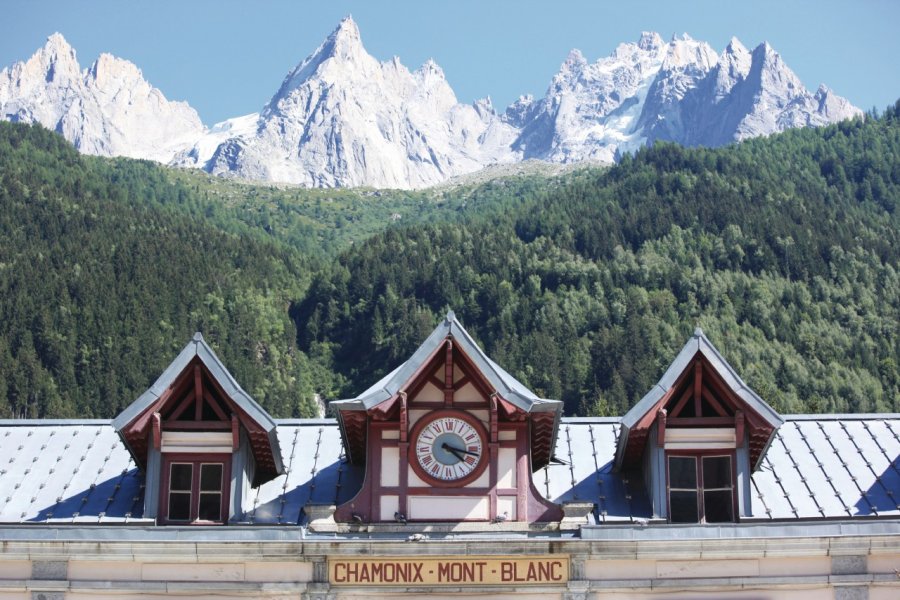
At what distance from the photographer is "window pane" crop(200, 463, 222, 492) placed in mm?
30828

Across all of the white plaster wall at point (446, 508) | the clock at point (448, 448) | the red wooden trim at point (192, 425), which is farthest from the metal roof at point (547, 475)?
the clock at point (448, 448)

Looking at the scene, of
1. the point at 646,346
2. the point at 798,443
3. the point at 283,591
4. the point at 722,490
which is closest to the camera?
the point at 283,591

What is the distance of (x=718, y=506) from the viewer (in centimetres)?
3050

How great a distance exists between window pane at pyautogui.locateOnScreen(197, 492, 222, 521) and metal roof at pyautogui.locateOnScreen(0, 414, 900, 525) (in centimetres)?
48

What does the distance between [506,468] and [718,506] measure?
15.3 feet

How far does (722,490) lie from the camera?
30.6 metres

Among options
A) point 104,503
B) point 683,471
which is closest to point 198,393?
point 104,503

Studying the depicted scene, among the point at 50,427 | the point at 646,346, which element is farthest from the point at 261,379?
the point at 50,427

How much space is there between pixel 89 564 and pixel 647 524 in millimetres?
11254

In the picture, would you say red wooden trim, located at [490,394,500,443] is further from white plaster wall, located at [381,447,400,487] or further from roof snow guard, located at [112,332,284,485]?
roof snow guard, located at [112,332,284,485]

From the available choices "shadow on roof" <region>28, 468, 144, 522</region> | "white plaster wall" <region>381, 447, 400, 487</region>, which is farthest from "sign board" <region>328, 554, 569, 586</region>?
"shadow on roof" <region>28, 468, 144, 522</region>

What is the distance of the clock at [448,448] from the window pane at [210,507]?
4379 mm

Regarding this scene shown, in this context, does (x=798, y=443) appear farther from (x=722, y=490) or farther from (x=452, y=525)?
(x=452, y=525)

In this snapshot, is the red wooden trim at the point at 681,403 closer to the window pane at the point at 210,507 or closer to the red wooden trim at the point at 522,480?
the red wooden trim at the point at 522,480
